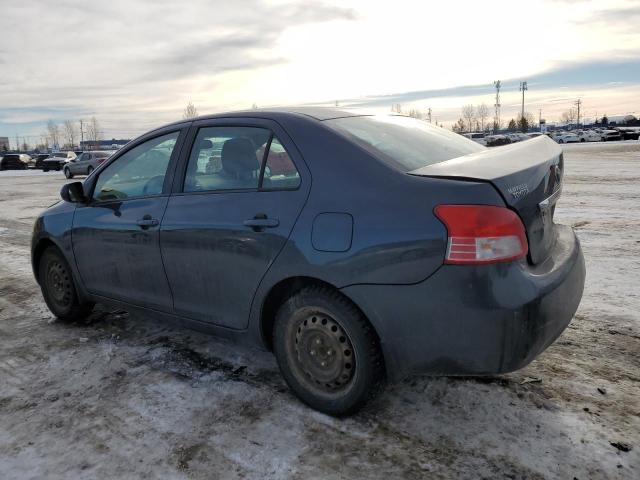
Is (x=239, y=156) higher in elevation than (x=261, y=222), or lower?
higher

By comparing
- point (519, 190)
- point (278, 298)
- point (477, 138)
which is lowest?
point (278, 298)

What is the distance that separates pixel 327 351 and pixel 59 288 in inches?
116

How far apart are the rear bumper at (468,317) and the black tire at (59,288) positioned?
2.93 m

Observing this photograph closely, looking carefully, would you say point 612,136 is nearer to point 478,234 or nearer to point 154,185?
point 154,185

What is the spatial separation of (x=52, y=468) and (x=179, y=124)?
2274 mm

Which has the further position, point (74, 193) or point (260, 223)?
point (74, 193)

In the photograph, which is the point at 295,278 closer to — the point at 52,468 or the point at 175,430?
the point at 175,430

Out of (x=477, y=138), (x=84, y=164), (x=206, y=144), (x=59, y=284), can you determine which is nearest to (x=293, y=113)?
(x=206, y=144)

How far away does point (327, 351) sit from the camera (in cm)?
281

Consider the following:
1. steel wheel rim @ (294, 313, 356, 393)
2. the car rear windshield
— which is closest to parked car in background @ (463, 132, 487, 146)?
the car rear windshield

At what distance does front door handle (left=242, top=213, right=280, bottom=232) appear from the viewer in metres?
2.90

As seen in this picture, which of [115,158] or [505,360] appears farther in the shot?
[115,158]

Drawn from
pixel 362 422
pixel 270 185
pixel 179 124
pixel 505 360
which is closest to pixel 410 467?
pixel 362 422

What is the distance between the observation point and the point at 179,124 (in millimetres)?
3707
